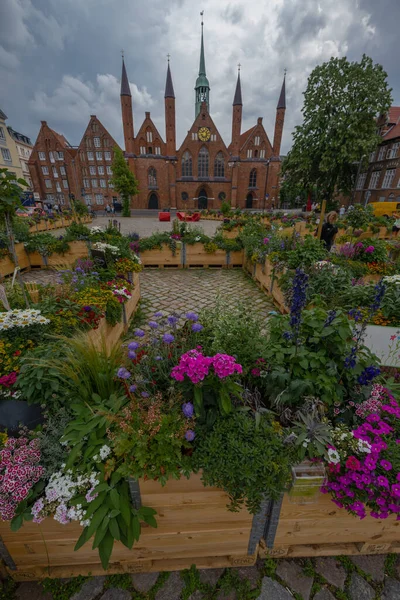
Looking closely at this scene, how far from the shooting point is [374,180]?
3228cm

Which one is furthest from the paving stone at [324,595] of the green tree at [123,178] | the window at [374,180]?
the window at [374,180]

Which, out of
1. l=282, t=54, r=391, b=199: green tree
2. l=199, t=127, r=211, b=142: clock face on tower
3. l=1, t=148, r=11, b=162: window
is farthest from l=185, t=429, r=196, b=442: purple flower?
l=1, t=148, r=11, b=162: window

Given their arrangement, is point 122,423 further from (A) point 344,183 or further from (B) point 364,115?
(A) point 344,183

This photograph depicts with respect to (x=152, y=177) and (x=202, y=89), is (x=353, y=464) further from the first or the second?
(x=202, y=89)

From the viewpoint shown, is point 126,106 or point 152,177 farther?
point 152,177

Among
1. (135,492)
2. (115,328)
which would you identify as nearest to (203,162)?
(115,328)

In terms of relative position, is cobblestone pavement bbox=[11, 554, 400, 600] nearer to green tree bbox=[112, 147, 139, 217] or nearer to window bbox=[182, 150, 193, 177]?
green tree bbox=[112, 147, 139, 217]

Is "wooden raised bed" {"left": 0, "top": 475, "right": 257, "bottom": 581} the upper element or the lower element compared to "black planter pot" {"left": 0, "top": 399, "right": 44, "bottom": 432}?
lower

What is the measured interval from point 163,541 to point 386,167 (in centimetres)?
4002

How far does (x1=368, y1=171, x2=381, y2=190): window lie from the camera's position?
104 ft

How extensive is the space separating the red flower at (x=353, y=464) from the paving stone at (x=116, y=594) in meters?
1.70

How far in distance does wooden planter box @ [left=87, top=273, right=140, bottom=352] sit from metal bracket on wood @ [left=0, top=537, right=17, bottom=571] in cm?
175

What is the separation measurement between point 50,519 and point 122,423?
2.60 feet

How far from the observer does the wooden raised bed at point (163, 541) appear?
1.63 meters
